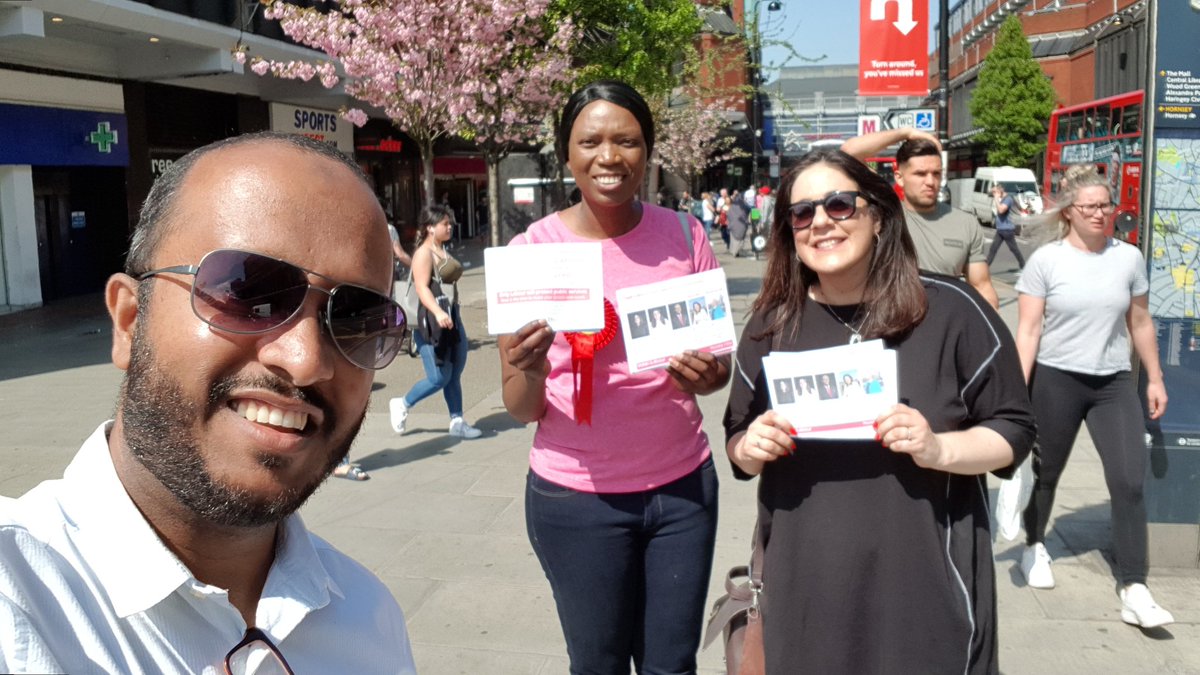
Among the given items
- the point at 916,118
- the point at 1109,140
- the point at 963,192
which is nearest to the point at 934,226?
the point at 916,118

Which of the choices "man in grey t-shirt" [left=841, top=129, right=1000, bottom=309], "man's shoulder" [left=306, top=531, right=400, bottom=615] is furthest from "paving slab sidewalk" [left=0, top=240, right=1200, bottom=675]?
"man in grey t-shirt" [left=841, top=129, right=1000, bottom=309]

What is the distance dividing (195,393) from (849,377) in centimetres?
170

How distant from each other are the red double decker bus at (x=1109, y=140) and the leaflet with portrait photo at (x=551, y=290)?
58.4 ft

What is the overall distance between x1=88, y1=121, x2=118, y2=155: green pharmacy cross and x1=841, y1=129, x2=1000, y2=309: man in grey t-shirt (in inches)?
669

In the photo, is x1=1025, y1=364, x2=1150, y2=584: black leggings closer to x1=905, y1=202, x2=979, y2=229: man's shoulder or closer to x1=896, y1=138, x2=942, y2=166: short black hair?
x1=905, y1=202, x2=979, y2=229: man's shoulder

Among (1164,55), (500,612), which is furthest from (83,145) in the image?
(1164,55)

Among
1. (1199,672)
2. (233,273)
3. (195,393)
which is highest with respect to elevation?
(233,273)

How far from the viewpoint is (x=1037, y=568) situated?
16.7ft

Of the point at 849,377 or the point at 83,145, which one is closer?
the point at 849,377

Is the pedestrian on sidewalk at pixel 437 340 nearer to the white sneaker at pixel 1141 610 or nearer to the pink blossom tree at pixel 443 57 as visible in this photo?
the pink blossom tree at pixel 443 57

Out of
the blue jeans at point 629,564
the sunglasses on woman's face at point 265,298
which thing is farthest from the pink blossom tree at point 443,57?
the sunglasses on woman's face at point 265,298

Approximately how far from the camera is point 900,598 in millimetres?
2496

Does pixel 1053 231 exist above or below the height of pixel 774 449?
above

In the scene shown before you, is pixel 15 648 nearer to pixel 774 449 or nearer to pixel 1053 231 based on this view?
pixel 774 449
